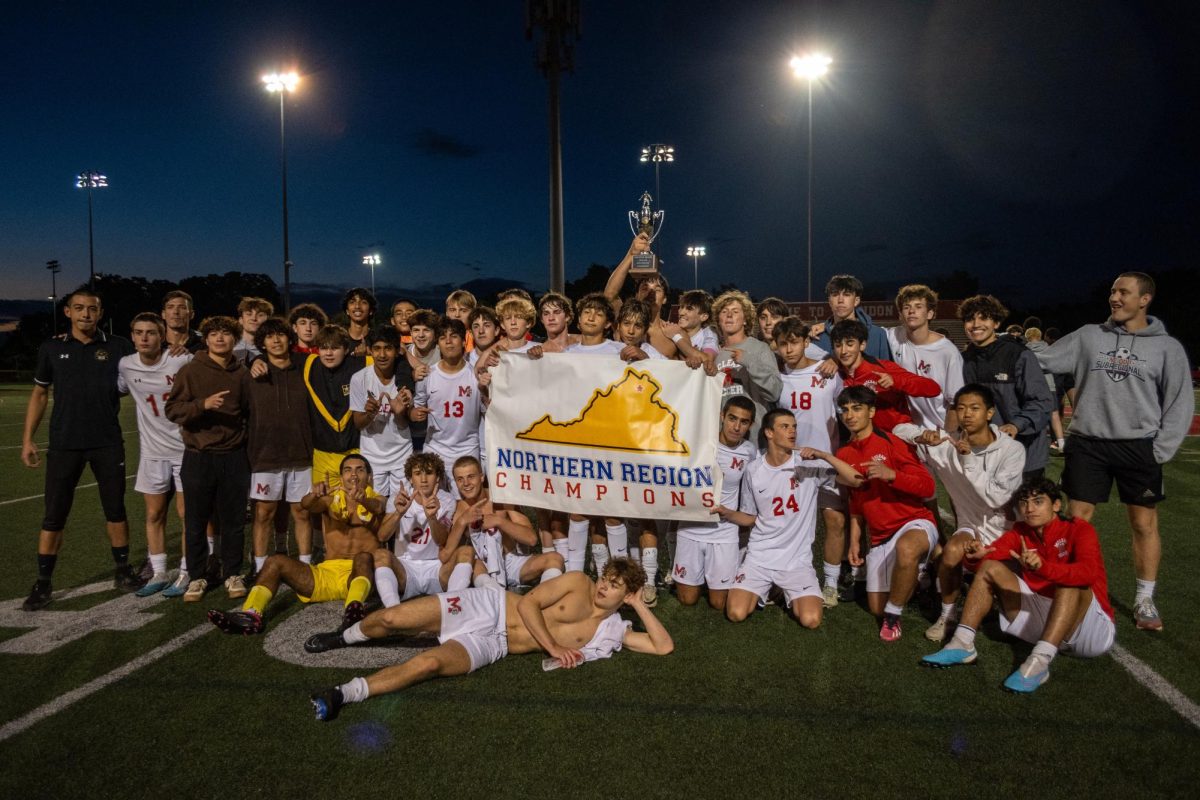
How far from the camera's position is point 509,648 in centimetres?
454

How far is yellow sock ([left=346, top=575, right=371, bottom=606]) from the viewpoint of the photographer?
4965 millimetres

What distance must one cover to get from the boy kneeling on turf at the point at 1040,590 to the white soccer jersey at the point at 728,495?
160 centimetres

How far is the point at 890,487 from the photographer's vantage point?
5.18 m

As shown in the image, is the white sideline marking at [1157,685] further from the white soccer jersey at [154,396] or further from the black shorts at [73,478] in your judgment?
the black shorts at [73,478]

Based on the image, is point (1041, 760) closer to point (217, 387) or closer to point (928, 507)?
point (928, 507)

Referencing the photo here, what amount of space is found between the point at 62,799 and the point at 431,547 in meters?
2.63

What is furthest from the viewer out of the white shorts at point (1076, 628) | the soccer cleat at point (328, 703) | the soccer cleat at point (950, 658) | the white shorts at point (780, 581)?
the white shorts at point (780, 581)

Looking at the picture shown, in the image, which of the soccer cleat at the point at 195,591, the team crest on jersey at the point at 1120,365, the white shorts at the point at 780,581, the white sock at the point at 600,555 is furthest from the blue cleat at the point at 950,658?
the soccer cleat at the point at 195,591

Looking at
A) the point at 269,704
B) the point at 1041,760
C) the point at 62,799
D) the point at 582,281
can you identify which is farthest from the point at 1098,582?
the point at 582,281

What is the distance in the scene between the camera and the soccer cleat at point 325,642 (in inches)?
181

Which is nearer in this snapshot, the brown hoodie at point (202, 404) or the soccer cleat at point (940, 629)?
the soccer cleat at point (940, 629)

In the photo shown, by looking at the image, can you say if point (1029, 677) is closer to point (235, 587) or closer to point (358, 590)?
point (358, 590)

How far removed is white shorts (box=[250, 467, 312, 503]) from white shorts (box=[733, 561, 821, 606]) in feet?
11.8

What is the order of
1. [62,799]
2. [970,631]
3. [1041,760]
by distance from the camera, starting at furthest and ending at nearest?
[970,631] → [1041,760] → [62,799]
